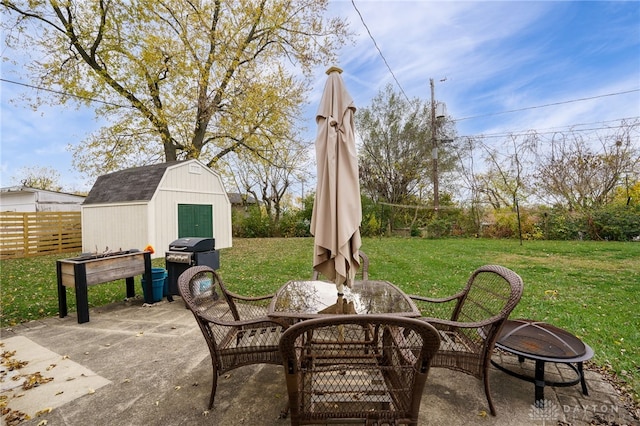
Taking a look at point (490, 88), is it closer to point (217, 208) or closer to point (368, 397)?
point (217, 208)

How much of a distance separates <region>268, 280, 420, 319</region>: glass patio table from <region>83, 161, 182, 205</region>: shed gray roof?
8.38m

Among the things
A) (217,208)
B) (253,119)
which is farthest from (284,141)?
(217,208)

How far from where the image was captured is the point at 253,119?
12.6 metres

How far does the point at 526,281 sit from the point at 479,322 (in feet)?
14.7

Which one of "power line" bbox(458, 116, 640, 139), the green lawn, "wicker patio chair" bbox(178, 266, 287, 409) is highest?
"power line" bbox(458, 116, 640, 139)

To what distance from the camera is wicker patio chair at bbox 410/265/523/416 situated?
6.17ft

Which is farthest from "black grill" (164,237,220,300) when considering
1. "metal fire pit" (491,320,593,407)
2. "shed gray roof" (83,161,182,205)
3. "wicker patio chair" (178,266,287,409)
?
"shed gray roof" (83,161,182,205)

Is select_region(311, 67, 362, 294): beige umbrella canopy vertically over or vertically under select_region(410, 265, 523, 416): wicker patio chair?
over

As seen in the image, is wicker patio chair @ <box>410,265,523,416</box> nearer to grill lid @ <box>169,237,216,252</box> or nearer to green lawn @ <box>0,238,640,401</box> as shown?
green lawn @ <box>0,238,640,401</box>

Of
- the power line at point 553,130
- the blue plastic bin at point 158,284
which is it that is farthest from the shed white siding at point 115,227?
the power line at point 553,130

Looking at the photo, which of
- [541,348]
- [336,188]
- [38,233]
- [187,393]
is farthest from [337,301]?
[38,233]

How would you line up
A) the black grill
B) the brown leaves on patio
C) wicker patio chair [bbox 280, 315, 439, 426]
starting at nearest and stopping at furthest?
wicker patio chair [bbox 280, 315, 439, 426] → the brown leaves on patio → the black grill

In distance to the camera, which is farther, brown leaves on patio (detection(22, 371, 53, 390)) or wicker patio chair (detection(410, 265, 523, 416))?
brown leaves on patio (detection(22, 371, 53, 390))

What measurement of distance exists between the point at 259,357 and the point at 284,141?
12.7 metres
